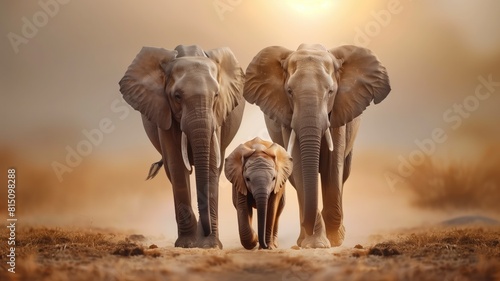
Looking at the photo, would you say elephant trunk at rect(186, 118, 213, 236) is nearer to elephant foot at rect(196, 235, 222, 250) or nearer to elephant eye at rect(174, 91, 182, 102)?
elephant foot at rect(196, 235, 222, 250)

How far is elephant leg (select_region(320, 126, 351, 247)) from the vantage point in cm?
1180

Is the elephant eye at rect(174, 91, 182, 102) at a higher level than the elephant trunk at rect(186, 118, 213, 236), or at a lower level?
higher

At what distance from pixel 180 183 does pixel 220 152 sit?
70 cm

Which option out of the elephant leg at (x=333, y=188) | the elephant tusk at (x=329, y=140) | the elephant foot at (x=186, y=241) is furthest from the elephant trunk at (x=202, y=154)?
the elephant leg at (x=333, y=188)

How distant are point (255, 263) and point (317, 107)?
1777 millimetres

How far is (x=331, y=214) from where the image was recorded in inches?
468

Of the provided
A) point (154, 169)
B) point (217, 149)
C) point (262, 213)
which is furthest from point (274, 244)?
point (154, 169)

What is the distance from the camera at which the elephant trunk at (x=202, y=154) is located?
11.1 metres

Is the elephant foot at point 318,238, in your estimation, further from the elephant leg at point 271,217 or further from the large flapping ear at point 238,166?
the large flapping ear at point 238,166

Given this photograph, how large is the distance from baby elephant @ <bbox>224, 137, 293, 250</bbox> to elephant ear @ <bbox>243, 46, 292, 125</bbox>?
19.2 inches

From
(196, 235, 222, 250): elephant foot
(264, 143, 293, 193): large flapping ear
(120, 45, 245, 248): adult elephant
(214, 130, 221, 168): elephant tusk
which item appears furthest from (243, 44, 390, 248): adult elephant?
(196, 235, 222, 250): elephant foot

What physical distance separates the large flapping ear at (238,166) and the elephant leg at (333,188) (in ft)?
2.61

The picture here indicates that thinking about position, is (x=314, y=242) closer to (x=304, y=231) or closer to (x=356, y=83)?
(x=304, y=231)

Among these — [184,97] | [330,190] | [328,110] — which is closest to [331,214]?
[330,190]
